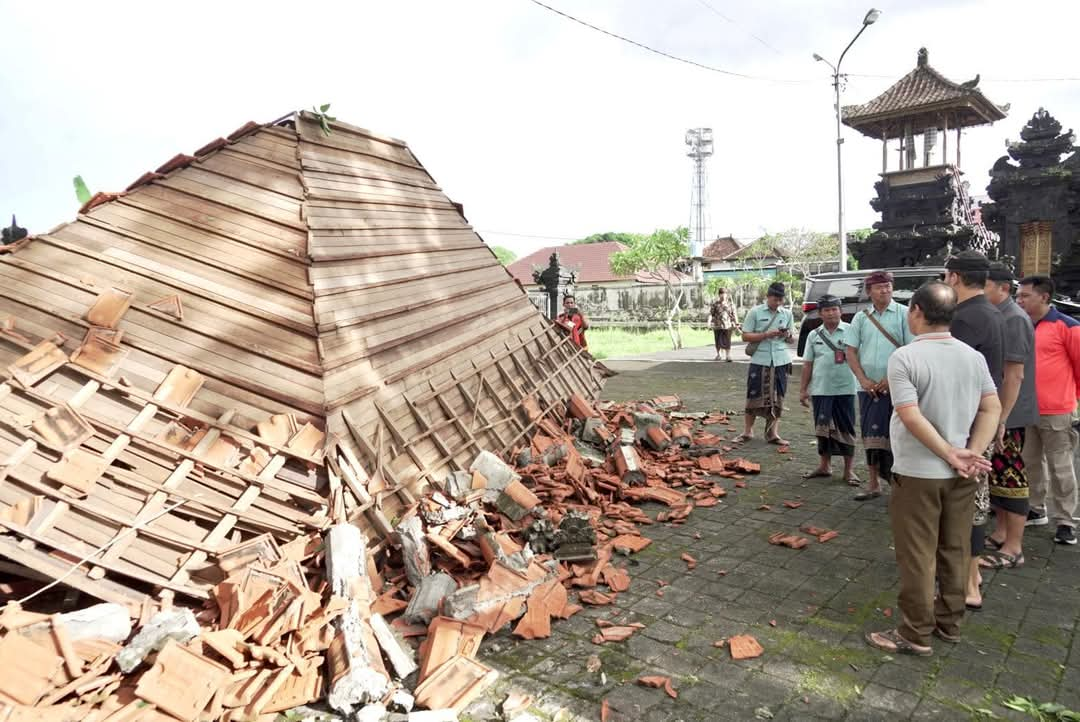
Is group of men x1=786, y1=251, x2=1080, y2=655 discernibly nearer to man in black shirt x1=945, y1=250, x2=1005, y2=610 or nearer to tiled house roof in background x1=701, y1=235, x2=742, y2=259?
man in black shirt x1=945, y1=250, x2=1005, y2=610

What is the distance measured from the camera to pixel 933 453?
10.3 feet

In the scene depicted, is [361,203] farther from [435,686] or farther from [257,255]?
[435,686]

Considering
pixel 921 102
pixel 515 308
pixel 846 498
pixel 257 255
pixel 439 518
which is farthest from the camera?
pixel 921 102

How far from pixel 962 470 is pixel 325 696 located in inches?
125

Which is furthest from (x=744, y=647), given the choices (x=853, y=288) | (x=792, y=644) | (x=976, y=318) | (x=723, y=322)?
(x=723, y=322)

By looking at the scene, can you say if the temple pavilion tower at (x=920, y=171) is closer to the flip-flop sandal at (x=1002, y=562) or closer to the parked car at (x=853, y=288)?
the parked car at (x=853, y=288)

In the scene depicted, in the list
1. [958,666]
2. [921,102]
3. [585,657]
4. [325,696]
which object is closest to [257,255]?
[325,696]

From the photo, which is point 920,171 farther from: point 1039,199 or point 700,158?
point 700,158

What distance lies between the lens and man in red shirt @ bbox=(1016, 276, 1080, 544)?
451 cm

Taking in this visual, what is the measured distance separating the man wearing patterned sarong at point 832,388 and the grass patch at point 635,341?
14229mm

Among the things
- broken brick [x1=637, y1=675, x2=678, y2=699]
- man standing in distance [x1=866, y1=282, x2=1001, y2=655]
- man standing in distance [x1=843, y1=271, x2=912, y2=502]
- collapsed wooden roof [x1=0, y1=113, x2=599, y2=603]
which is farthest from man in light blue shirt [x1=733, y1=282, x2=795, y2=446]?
broken brick [x1=637, y1=675, x2=678, y2=699]

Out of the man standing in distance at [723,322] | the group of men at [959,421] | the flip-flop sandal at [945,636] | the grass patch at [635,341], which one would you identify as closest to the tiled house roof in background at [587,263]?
the grass patch at [635,341]

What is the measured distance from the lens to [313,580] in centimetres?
380

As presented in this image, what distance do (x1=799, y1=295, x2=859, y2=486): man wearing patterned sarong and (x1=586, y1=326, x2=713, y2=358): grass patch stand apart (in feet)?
46.7
